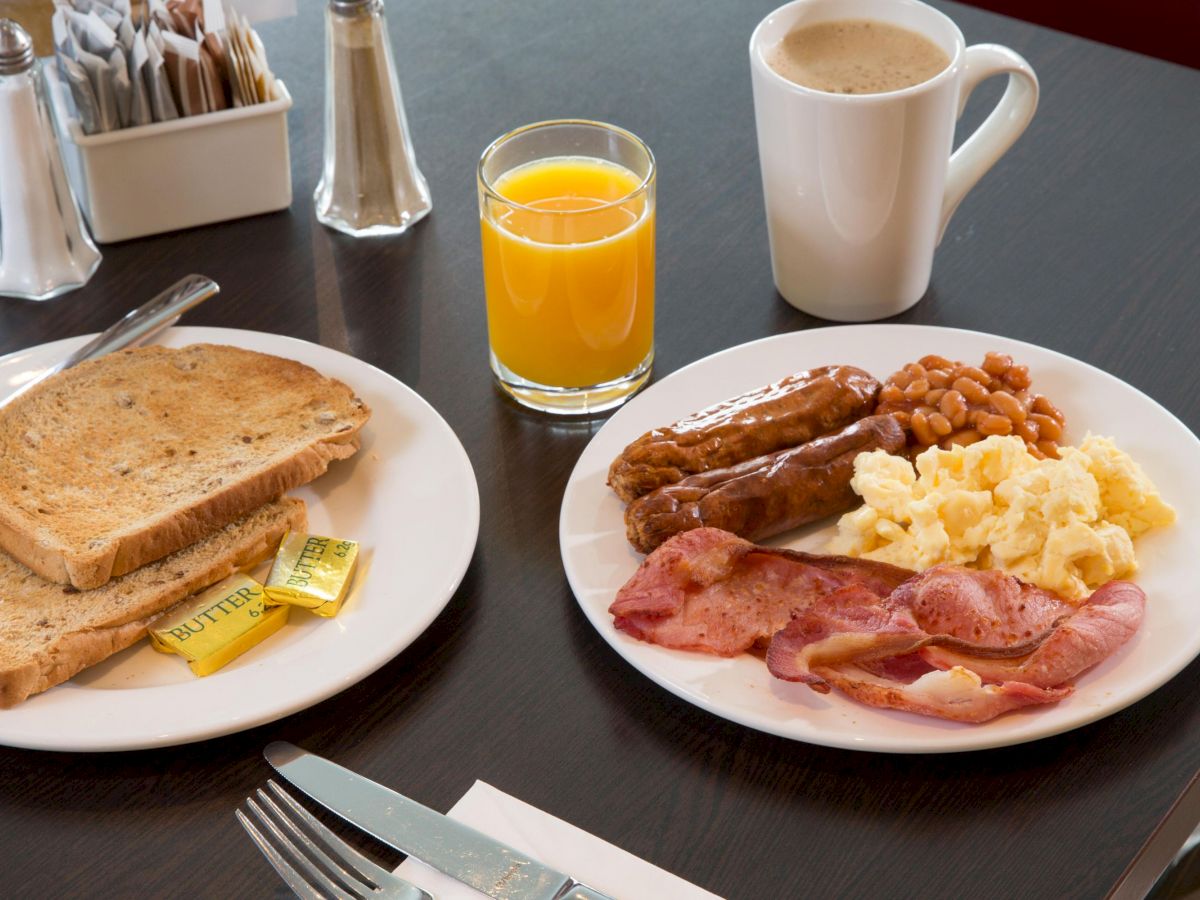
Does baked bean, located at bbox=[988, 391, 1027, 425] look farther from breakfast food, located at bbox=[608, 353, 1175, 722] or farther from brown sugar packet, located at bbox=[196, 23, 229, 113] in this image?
brown sugar packet, located at bbox=[196, 23, 229, 113]

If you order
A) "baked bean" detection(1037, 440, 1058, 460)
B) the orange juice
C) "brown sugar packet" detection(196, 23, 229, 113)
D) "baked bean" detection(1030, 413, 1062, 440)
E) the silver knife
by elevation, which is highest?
"brown sugar packet" detection(196, 23, 229, 113)

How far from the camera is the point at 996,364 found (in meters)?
1.58

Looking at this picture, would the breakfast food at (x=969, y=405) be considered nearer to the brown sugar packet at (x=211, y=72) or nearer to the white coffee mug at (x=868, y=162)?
the white coffee mug at (x=868, y=162)

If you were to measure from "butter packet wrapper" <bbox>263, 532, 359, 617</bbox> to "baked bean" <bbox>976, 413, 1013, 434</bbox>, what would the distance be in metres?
0.69

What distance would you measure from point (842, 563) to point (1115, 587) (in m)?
0.26

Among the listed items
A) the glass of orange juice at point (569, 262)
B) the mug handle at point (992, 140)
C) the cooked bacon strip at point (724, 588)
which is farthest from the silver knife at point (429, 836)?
the mug handle at point (992, 140)

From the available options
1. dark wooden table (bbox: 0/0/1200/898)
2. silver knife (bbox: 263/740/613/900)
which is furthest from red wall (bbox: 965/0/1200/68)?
silver knife (bbox: 263/740/613/900)

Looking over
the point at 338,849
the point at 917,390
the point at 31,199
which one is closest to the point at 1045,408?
the point at 917,390

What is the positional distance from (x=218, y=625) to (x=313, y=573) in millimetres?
105

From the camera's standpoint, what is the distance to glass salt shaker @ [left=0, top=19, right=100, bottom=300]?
1.74m

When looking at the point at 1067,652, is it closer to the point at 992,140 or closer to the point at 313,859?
the point at 313,859

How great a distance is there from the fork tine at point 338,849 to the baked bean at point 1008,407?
82 cm

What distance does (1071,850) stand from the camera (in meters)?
1.19

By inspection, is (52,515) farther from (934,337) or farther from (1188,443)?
(1188,443)
